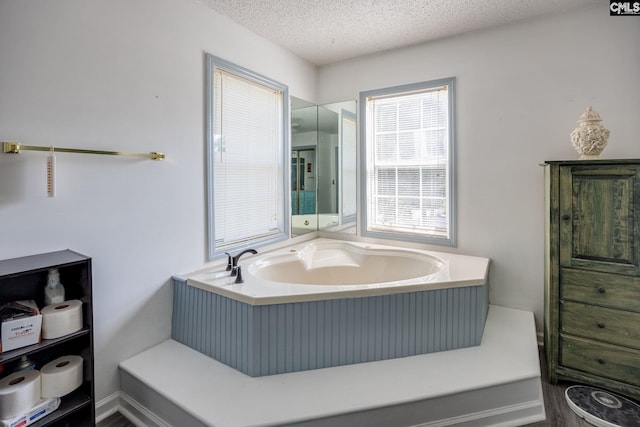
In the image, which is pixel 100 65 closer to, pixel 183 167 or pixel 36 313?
pixel 183 167

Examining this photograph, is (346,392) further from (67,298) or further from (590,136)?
(590,136)

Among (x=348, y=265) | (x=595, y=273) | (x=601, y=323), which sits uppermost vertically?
→ (x=595, y=273)

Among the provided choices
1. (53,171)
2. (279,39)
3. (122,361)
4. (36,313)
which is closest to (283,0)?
Result: (279,39)

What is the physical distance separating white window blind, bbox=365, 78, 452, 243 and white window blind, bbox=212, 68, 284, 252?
93 centimetres

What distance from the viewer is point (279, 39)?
274cm

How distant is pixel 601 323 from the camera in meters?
1.83

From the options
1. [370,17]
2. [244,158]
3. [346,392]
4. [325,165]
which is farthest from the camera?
[325,165]

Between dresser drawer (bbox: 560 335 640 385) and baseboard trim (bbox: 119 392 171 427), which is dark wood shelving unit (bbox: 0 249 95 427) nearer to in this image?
baseboard trim (bbox: 119 392 171 427)

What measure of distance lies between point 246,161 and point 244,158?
3 centimetres

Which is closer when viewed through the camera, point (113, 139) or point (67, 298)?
point (67, 298)

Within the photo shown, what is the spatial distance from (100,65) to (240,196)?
1230 millimetres

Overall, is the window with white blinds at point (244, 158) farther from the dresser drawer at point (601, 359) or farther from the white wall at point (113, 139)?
the dresser drawer at point (601, 359)

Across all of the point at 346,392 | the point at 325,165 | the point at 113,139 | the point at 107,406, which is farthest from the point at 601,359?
the point at 113,139

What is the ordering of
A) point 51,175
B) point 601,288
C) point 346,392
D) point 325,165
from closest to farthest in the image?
1. point 51,175
2. point 346,392
3. point 601,288
4. point 325,165
